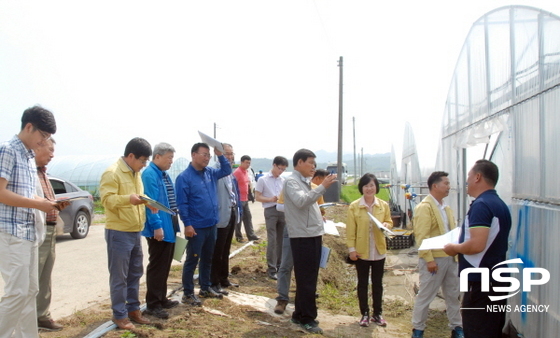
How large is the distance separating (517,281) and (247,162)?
5996 millimetres

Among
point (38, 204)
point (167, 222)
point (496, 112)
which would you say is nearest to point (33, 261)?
point (38, 204)

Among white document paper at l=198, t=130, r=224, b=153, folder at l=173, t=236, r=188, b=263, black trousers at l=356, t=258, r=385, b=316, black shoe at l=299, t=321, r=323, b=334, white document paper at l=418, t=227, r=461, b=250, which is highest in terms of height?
white document paper at l=198, t=130, r=224, b=153

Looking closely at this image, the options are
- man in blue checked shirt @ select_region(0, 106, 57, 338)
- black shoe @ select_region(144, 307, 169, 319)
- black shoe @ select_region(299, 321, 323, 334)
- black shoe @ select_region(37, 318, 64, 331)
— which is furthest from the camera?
black shoe @ select_region(299, 321, 323, 334)

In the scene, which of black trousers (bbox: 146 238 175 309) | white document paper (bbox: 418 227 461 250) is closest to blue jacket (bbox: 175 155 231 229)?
black trousers (bbox: 146 238 175 309)

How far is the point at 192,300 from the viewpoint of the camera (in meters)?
5.16

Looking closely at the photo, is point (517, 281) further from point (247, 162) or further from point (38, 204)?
point (247, 162)

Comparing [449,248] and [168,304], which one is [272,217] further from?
[449,248]

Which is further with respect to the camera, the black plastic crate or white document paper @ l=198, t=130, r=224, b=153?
the black plastic crate

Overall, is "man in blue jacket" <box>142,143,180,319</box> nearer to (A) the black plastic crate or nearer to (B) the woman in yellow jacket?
(B) the woman in yellow jacket

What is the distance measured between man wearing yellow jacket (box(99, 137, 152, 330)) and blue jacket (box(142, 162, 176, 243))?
0.17 metres

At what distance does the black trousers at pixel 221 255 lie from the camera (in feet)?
19.3

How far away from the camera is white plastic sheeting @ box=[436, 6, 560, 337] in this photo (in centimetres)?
392

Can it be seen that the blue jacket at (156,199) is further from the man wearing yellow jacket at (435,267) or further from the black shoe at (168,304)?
the man wearing yellow jacket at (435,267)

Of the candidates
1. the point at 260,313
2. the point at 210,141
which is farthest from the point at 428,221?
the point at 210,141
